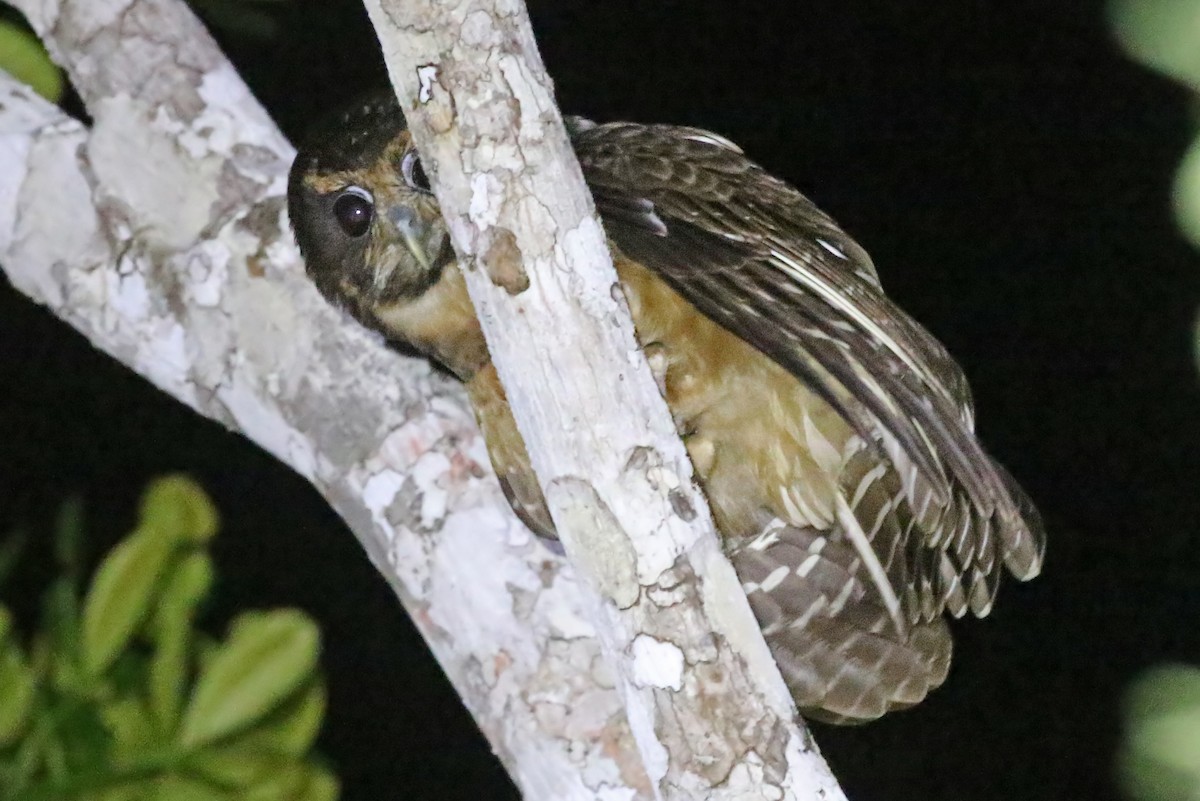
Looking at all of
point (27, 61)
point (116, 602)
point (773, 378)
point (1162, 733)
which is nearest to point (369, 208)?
point (773, 378)

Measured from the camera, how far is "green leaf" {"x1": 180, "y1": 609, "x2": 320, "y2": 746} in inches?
54.6

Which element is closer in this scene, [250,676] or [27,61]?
[250,676]

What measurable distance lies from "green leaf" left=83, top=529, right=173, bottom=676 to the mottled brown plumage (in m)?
0.42

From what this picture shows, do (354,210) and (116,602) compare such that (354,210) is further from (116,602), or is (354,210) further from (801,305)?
(116,602)

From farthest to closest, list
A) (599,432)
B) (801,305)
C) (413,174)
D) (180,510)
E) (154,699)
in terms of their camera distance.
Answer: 1. (180,510)
2. (154,699)
3. (413,174)
4. (801,305)
5. (599,432)

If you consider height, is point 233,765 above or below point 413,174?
below

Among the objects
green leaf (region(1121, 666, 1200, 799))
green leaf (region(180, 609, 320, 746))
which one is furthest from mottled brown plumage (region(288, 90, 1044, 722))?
green leaf (region(180, 609, 320, 746))

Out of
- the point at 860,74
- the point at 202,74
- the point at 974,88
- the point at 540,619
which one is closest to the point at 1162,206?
the point at 974,88

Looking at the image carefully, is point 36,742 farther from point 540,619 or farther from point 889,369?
point 889,369

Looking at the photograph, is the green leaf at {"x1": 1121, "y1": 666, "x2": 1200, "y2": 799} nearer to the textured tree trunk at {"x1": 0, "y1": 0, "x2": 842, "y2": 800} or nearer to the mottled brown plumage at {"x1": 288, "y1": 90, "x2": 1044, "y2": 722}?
the mottled brown plumage at {"x1": 288, "y1": 90, "x2": 1044, "y2": 722}

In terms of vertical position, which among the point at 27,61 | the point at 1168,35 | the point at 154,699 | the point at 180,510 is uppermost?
the point at 1168,35

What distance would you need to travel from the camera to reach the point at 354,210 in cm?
113

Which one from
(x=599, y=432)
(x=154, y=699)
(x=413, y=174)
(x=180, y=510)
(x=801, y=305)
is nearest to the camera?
(x=599, y=432)

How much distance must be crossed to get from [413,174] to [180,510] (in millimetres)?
691
